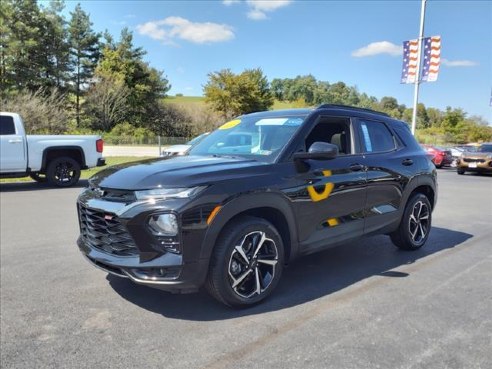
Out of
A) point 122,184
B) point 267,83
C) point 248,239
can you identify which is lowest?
point 248,239

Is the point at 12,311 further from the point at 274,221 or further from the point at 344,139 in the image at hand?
the point at 344,139

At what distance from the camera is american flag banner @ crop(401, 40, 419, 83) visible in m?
23.1

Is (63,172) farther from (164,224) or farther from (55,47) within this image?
(55,47)

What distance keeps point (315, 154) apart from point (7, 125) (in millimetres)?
10409

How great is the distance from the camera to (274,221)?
398 cm

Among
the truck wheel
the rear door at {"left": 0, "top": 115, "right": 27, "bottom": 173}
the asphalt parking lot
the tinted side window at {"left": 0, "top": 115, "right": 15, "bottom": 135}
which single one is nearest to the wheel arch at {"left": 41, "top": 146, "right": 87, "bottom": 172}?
the truck wheel

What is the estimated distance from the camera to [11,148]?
11.5 m

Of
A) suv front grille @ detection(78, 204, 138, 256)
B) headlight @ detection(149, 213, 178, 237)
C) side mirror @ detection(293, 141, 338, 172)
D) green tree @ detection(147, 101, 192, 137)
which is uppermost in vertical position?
green tree @ detection(147, 101, 192, 137)

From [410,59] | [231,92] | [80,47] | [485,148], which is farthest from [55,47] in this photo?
[485,148]

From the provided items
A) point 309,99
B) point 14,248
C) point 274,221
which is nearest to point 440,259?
point 274,221

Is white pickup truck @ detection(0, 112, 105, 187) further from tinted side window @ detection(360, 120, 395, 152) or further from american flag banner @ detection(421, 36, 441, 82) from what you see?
american flag banner @ detection(421, 36, 441, 82)

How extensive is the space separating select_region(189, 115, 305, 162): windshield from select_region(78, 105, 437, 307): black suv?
0.02 meters

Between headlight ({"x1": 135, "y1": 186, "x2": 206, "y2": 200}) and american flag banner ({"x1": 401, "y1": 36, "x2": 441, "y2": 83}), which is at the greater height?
american flag banner ({"x1": 401, "y1": 36, "x2": 441, "y2": 83})

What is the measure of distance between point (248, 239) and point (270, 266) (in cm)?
38
